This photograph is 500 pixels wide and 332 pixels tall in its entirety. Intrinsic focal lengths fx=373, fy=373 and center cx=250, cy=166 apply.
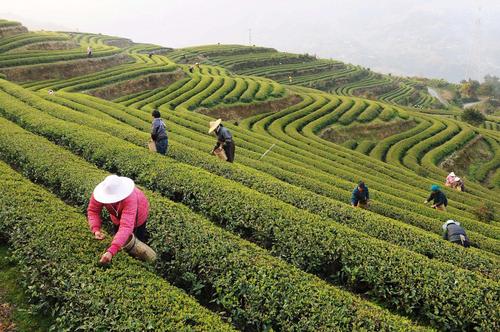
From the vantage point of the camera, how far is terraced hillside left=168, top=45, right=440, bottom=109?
9644 centimetres

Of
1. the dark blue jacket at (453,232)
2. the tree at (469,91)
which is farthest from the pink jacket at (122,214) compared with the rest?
the tree at (469,91)

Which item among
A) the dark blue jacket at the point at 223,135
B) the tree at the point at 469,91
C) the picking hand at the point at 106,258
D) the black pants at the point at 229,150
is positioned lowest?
the picking hand at the point at 106,258

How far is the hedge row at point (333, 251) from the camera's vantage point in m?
9.15

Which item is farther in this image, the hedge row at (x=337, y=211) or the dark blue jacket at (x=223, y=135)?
the dark blue jacket at (x=223, y=135)

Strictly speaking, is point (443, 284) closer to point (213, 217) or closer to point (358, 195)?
point (213, 217)

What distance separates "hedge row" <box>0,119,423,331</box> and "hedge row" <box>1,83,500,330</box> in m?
1.53

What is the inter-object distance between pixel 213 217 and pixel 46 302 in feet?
20.2

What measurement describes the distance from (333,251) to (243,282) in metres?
3.33

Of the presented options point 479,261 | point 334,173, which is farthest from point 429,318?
point 334,173

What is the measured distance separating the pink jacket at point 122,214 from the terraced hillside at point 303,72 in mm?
85750

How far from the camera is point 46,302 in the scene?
7.77 meters

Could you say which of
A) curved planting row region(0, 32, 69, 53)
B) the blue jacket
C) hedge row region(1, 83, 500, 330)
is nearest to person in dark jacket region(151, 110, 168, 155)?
hedge row region(1, 83, 500, 330)

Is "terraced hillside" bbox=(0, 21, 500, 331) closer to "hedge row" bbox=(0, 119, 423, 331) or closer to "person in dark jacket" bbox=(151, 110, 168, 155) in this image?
"hedge row" bbox=(0, 119, 423, 331)

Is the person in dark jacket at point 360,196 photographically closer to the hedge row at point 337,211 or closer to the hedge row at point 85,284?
the hedge row at point 337,211
